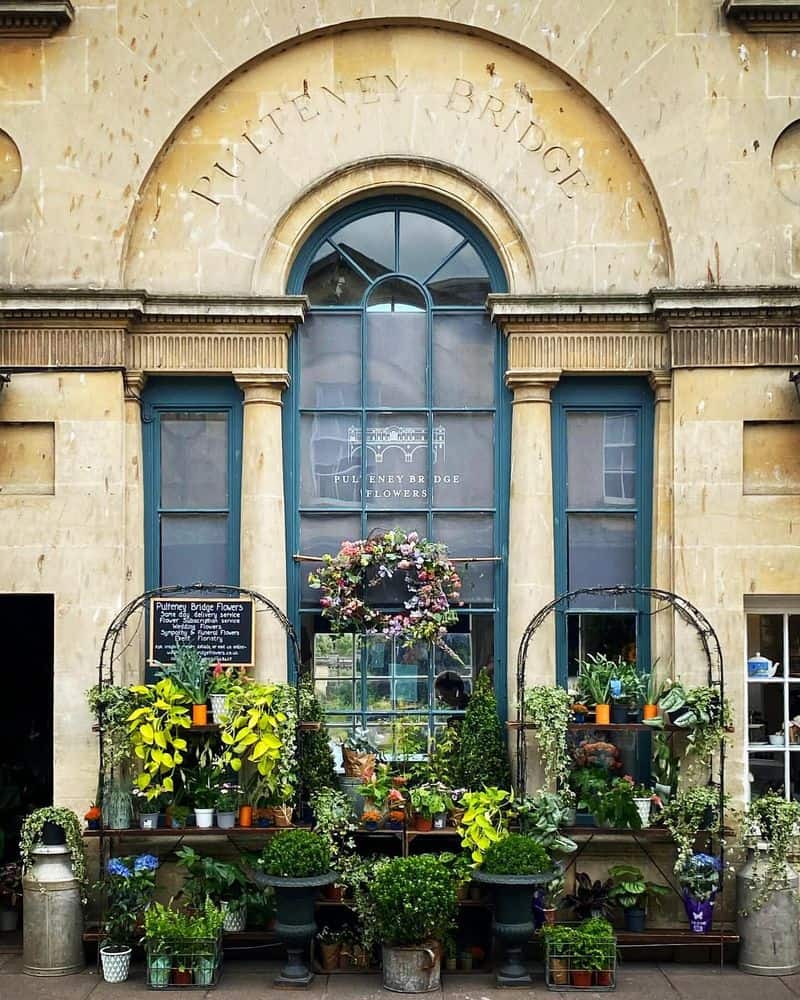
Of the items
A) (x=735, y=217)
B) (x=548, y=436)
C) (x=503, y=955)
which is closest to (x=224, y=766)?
(x=503, y=955)

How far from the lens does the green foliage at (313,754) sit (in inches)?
447

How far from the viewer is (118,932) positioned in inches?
425

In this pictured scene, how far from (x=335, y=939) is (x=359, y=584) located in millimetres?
2940

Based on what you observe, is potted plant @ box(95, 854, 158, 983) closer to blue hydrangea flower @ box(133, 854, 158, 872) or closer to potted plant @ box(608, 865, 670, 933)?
blue hydrangea flower @ box(133, 854, 158, 872)

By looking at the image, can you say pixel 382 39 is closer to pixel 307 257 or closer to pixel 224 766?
pixel 307 257

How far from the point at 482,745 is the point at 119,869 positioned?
3164 mm

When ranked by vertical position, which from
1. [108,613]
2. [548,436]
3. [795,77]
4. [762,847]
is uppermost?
[795,77]

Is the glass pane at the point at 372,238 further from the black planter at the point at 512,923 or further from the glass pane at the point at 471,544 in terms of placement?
the black planter at the point at 512,923

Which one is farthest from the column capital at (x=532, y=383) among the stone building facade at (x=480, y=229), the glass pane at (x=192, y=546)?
the glass pane at (x=192, y=546)

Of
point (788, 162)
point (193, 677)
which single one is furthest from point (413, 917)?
point (788, 162)

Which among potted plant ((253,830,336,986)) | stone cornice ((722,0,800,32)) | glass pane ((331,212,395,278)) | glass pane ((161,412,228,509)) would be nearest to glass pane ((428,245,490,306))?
glass pane ((331,212,395,278))

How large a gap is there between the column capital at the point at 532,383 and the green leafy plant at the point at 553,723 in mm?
2572

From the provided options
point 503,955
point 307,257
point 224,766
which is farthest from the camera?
point 307,257

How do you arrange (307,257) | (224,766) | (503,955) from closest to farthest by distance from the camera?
1. (503,955)
2. (224,766)
3. (307,257)
